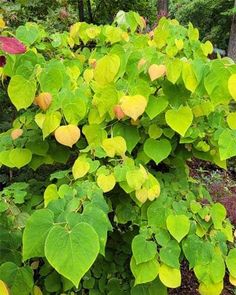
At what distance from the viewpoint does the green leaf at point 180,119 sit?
1337 millimetres

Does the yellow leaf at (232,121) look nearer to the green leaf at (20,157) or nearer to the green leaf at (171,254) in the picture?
the green leaf at (171,254)

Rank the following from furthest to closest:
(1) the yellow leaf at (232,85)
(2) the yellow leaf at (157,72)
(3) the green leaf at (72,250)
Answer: (2) the yellow leaf at (157,72)
(1) the yellow leaf at (232,85)
(3) the green leaf at (72,250)

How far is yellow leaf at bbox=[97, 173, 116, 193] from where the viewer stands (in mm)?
1243

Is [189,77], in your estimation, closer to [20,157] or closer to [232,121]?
[232,121]

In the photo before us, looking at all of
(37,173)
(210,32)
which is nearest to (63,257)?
(37,173)

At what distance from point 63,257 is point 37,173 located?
64.1 inches

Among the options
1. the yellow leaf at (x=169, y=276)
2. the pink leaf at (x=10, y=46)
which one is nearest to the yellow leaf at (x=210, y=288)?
the yellow leaf at (x=169, y=276)

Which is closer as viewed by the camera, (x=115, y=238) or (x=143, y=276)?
(x=143, y=276)

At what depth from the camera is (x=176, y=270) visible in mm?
1338

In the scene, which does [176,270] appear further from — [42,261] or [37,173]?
[37,173]

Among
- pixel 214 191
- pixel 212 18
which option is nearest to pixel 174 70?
pixel 214 191

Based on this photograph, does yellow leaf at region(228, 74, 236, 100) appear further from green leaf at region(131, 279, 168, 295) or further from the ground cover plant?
green leaf at region(131, 279, 168, 295)

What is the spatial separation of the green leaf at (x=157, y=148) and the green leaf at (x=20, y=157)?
422mm

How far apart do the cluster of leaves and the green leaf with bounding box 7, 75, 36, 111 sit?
10.9 metres
